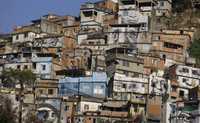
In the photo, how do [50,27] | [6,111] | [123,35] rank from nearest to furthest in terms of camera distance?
[6,111]
[123,35]
[50,27]

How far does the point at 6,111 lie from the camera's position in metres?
42.9

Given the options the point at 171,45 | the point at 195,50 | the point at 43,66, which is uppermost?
the point at 171,45

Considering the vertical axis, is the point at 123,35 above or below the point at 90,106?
above

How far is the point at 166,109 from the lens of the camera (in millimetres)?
40625

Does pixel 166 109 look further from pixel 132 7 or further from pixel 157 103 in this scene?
pixel 132 7

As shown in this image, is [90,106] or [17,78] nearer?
[90,106]

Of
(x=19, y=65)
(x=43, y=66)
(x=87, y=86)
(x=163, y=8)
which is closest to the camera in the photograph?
(x=87, y=86)

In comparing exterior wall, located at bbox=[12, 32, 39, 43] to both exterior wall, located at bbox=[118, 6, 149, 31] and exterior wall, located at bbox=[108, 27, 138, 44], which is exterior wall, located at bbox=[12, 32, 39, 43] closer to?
exterior wall, located at bbox=[118, 6, 149, 31]

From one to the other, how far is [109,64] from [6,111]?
36.2ft

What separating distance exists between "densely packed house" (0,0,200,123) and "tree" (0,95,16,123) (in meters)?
1.20

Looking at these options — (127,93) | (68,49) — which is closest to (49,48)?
(68,49)

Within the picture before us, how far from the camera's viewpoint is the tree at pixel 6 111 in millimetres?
41531

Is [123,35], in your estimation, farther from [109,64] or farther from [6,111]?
[6,111]

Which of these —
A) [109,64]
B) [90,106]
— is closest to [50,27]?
[109,64]
